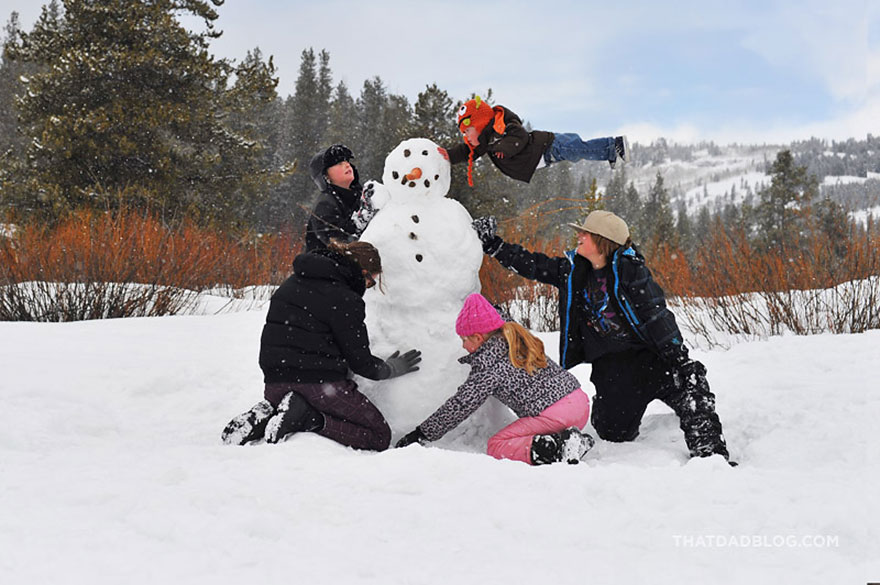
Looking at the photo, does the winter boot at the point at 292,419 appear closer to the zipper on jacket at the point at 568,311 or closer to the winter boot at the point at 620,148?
the zipper on jacket at the point at 568,311

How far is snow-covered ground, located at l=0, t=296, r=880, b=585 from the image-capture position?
1647 millimetres

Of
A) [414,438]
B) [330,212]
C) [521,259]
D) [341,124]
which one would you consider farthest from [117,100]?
[341,124]

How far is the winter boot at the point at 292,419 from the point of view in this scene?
2.85 metres

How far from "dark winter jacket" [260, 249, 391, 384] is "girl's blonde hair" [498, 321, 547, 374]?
0.68 m

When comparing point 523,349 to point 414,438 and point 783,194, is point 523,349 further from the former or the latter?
point 783,194

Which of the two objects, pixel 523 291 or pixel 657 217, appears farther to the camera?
pixel 657 217

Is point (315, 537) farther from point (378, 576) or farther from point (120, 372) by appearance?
point (120, 372)

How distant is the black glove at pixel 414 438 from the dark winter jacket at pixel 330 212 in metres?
1.34

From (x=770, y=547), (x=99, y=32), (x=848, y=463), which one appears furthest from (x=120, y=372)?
(x=99, y=32)

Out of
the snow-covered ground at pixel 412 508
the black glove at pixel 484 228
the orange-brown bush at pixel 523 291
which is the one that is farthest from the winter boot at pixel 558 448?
the orange-brown bush at pixel 523 291

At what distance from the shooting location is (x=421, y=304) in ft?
11.0

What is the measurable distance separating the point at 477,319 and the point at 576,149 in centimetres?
134

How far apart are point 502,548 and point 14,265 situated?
19.7 ft

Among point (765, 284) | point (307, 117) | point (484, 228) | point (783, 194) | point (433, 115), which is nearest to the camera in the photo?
point (484, 228)
